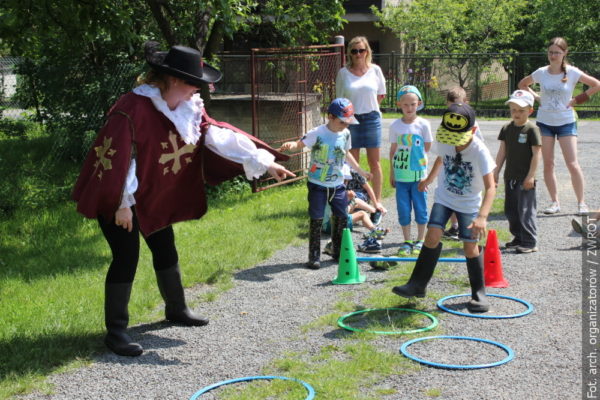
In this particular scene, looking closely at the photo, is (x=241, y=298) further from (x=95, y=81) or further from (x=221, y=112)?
(x=95, y=81)

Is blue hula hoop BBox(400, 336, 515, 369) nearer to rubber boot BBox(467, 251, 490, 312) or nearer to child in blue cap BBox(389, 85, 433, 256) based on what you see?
rubber boot BBox(467, 251, 490, 312)

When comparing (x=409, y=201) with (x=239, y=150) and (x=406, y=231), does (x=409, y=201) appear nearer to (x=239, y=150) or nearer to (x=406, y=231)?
(x=406, y=231)

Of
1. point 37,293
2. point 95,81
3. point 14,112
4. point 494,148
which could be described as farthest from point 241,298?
point 14,112

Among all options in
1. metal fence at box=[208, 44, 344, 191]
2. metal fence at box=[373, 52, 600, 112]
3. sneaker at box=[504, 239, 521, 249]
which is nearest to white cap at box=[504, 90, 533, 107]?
sneaker at box=[504, 239, 521, 249]

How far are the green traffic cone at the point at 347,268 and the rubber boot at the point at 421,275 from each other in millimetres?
919

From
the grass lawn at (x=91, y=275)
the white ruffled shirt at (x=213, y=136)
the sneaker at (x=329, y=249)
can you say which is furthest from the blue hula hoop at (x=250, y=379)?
the sneaker at (x=329, y=249)

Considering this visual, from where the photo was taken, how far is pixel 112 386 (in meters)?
4.90

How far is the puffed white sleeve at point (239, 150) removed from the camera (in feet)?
18.6

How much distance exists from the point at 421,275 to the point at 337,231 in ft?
5.71

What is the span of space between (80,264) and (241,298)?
2059mm

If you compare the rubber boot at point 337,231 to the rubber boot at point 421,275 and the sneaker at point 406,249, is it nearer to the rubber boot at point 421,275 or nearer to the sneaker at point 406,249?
the sneaker at point 406,249

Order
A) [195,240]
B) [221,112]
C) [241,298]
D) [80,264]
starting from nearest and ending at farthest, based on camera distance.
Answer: [241,298], [80,264], [195,240], [221,112]

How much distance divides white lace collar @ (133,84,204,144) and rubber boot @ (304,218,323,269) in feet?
7.53

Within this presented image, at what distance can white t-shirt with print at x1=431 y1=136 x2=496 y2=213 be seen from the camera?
611 centimetres
